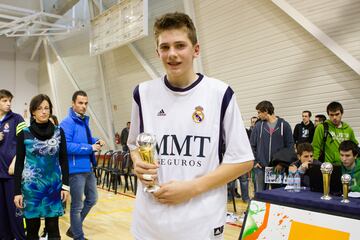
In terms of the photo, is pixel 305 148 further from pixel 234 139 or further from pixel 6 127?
pixel 6 127

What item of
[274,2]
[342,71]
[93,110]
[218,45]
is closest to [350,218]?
[342,71]

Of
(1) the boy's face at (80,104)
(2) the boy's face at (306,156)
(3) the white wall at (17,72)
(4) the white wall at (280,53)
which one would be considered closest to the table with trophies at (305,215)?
(2) the boy's face at (306,156)

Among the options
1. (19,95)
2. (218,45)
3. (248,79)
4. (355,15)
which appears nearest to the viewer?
(355,15)

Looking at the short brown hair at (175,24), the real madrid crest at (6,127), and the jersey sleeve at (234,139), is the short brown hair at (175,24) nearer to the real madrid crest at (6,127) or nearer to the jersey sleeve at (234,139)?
the jersey sleeve at (234,139)

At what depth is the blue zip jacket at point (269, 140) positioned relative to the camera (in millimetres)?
5066

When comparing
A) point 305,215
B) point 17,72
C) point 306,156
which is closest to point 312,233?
point 305,215

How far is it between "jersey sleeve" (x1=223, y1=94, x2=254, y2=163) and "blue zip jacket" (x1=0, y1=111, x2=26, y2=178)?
3.01 m

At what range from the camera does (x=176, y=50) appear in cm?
131

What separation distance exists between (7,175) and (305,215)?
303cm

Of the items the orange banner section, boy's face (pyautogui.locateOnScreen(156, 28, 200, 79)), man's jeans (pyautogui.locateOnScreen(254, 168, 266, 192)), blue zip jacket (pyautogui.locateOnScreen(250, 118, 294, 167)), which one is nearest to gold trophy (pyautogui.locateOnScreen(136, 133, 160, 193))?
boy's face (pyautogui.locateOnScreen(156, 28, 200, 79))

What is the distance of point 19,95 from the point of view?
17562mm

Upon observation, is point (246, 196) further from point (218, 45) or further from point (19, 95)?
point (19, 95)

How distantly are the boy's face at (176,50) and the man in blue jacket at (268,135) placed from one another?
3.83m

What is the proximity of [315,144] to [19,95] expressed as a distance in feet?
53.8
